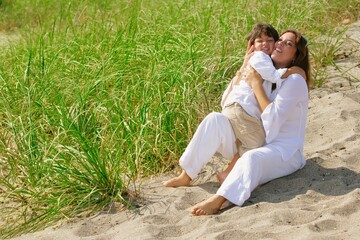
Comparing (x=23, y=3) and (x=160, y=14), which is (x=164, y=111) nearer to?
(x=160, y=14)

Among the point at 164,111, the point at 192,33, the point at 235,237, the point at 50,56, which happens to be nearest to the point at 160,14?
the point at 192,33

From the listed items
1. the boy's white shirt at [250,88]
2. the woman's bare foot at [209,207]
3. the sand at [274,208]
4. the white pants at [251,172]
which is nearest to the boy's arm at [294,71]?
the boy's white shirt at [250,88]

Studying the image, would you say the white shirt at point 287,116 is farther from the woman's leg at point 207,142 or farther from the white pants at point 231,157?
the woman's leg at point 207,142

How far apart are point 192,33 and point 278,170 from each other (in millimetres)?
2159

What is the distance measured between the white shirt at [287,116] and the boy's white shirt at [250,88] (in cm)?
6

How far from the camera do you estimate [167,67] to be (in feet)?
18.1

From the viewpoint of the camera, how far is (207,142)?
432cm

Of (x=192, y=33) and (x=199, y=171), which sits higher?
(x=192, y=33)

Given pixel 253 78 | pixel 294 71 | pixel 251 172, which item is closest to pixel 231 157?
pixel 251 172

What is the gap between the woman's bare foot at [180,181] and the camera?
14.7 ft

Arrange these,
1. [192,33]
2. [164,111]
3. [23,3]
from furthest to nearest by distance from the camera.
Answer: [23,3]
[192,33]
[164,111]

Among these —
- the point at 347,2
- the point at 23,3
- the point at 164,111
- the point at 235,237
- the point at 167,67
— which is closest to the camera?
the point at 235,237

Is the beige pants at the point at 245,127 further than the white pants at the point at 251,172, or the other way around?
the beige pants at the point at 245,127

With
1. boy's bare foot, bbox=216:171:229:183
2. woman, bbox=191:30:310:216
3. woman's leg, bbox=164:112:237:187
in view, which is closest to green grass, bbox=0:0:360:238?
woman's leg, bbox=164:112:237:187
